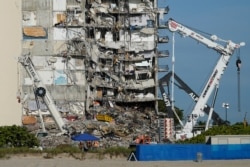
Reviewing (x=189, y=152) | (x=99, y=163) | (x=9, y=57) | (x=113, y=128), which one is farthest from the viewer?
(x=9, y=57)

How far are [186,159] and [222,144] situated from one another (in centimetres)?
414

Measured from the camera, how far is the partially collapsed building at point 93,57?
359ft

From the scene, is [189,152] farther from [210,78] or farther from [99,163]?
[210,78]

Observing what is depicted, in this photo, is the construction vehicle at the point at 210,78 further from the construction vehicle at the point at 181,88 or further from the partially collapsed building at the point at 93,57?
the partially collapsed building at the point at 93,57

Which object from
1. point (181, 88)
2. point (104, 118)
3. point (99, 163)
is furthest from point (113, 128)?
point (99, 163)

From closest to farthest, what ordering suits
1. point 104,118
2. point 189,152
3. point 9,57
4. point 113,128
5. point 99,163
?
point 99,163, point 189,152, point 113,128, point 104,118, point 9,57

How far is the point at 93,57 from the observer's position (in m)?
112

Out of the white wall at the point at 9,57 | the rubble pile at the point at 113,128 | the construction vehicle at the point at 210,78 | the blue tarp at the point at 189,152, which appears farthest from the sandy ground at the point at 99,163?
the white wall at the point at 9,57

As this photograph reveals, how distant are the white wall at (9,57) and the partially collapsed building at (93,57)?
119 centimetres

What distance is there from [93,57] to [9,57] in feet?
41.8

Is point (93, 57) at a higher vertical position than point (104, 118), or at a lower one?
higher

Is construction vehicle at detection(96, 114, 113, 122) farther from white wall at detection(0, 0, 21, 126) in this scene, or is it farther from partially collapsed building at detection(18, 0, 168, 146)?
white wall at detection(0, 0, 21, 126)

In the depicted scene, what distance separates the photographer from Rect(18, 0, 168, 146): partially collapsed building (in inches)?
4313

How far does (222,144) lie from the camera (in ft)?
222
